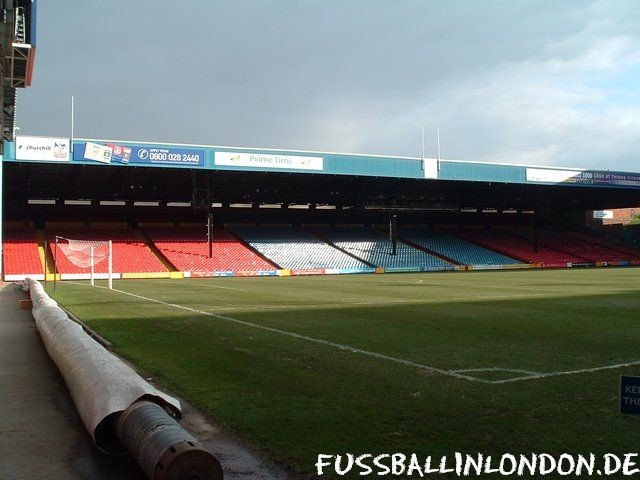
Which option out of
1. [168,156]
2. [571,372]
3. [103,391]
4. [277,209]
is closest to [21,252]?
[168,156]

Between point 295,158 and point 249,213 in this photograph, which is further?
point 249,213

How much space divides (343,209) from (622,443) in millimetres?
59927

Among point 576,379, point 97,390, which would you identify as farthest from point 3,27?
point 576,379

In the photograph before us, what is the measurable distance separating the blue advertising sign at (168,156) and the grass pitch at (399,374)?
28984mm

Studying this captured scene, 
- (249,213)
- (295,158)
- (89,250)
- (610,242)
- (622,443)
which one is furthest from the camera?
(610,242)

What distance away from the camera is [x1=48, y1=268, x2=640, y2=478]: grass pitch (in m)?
5.05

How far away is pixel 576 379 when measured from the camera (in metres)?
7.20

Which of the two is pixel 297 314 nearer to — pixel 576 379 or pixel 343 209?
pixel 576 379

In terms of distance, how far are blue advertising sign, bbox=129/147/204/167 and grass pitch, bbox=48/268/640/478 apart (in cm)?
2898

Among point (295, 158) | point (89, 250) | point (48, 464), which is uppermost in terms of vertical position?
point (295, 158)

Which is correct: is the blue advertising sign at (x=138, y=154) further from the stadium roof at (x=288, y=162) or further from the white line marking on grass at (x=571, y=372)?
the white line marking on grass at (x=571, y=372)

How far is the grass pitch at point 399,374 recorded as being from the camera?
5.05 meters

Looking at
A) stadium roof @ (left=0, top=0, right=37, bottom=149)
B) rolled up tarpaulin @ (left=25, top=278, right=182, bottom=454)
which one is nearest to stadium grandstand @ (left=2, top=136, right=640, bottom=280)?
stadium roof @ (left=0, top=0, right=37, bottom=149)

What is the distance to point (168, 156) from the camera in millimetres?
43375
